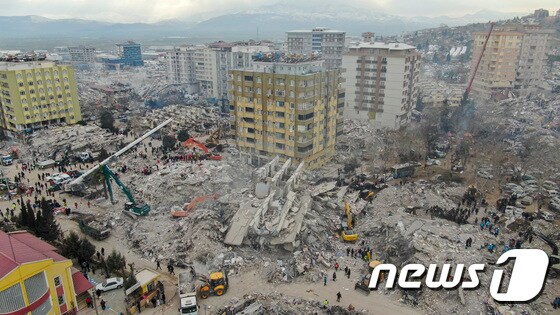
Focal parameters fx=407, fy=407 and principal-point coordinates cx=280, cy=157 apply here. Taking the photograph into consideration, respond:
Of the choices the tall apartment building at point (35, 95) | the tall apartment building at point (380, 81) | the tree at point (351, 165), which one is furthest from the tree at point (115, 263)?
the tall apartment building at point (380, 81)

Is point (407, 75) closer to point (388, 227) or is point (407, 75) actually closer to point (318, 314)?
point (388, 227)

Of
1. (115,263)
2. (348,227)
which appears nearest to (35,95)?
(115,263)

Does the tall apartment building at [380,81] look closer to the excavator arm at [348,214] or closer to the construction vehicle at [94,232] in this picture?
the excavator arm at [348,214]

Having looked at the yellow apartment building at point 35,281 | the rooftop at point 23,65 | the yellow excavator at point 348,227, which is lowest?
the yellow excavator at point 348,227

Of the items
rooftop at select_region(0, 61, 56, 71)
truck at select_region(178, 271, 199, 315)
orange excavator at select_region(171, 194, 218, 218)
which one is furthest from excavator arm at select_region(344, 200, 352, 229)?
rooftop at select_region(0, 61, 56, 71)

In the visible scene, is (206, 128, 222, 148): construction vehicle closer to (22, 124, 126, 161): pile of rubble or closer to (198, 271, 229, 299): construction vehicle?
(22, 124, 126, 161): pile of rubble

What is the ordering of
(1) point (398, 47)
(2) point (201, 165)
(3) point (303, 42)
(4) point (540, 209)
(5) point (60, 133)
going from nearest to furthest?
(4) point (540, 209) → (2) point (201, 165) → (5) point (60, 133) → (1) point (398, 47) → (3) point (303, 42)

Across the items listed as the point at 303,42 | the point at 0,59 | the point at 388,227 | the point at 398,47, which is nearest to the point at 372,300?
the point at 388,227
